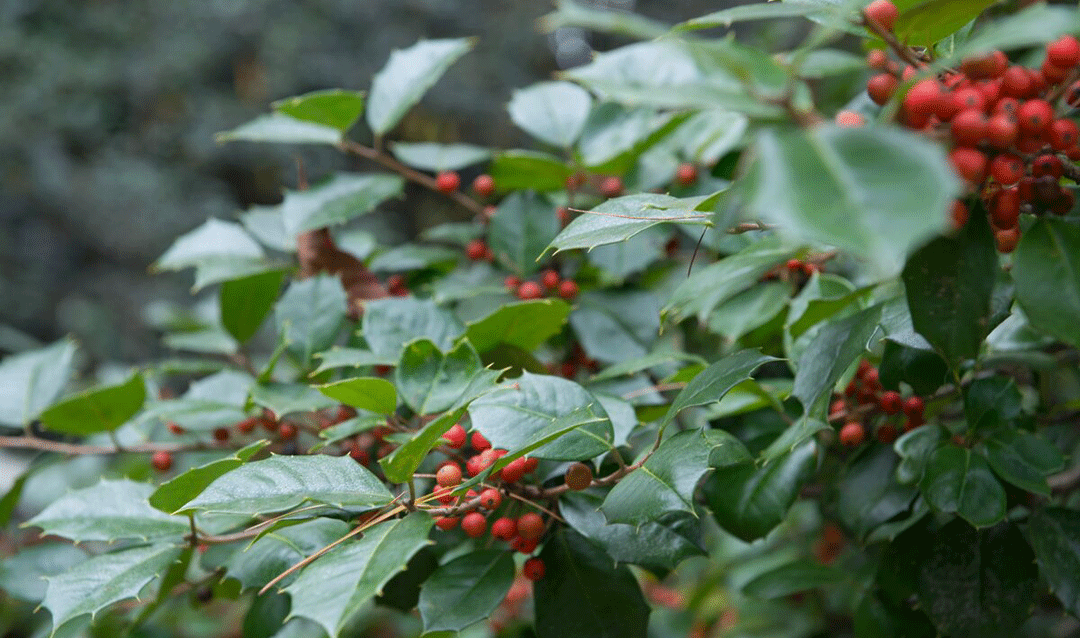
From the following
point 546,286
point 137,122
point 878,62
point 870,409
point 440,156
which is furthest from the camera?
point 137,122

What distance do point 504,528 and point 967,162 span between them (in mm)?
484

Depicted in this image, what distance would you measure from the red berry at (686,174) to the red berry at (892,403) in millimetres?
436

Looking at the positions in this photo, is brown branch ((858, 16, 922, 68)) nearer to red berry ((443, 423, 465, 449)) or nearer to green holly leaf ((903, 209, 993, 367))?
green holly leaf ((903, 209, 993, 367))

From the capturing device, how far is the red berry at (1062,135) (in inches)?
21.0

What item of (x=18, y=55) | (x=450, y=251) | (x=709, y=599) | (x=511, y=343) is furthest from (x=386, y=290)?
(x=18, y=55)

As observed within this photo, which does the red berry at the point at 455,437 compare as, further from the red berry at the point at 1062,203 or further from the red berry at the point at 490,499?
the red berry at the point at 1062,203

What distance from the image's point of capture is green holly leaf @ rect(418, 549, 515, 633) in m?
0.71

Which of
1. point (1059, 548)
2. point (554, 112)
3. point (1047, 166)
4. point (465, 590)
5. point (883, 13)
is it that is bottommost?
point (1059, 548)

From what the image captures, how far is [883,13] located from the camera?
566 millimetres

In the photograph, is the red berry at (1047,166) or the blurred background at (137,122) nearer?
the red berry at (1047,166)

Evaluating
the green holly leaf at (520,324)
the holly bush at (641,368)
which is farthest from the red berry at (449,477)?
the green holly leaf at (520,324)

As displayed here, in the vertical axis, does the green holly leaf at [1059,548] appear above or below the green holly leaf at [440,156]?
below

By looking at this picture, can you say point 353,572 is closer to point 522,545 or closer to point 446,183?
point 522,545

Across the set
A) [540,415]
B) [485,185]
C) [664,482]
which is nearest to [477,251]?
[485,185]
